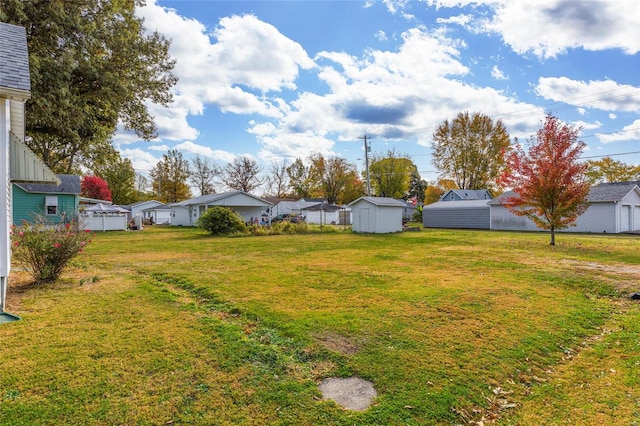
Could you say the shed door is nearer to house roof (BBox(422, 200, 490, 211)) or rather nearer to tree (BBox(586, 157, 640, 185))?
house roof (BBox(422, 200, 490, 211))

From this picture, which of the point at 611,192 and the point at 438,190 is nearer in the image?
the point at 611,192

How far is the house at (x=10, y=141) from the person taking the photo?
499 cm

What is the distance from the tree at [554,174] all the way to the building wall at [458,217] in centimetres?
1399

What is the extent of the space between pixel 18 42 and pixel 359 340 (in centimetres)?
768

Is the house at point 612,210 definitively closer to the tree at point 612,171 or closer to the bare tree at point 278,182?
the tree at point 612,171

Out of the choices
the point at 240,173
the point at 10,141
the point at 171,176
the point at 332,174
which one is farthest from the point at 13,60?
the point at 171,176

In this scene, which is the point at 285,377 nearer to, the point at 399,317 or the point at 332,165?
the point at 399,317

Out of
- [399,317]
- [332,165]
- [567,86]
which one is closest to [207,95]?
[399,317]

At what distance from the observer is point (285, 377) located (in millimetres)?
3490

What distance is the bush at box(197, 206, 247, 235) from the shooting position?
22078 millimetres

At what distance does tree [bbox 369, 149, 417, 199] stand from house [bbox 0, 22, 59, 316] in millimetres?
45769

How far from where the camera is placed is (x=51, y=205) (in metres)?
23.8

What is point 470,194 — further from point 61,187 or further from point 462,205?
point 61,187

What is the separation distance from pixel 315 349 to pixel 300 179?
58.4m
